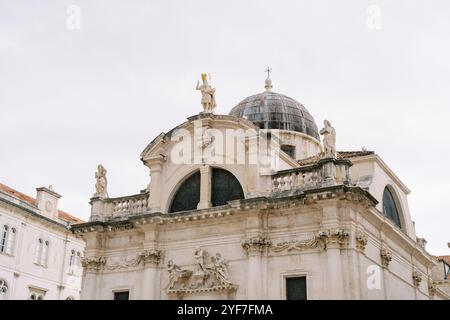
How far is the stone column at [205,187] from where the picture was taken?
2426 centimetres

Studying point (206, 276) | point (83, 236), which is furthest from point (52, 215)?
point (206, 276)

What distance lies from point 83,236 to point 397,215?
14871mm

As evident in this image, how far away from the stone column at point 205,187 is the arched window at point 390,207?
7.98 metres

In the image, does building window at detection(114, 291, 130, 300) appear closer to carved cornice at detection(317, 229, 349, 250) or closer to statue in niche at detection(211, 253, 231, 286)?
statue in niche at detection(211, 253, 231, 286)

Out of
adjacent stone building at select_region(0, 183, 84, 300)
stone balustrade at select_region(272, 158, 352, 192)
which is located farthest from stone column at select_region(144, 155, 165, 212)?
adjacent stone building at select_region(0, 183, 84, 300)

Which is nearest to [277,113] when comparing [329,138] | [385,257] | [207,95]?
[207,95]

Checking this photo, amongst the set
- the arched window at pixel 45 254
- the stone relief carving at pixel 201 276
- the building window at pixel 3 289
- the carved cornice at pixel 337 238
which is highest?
the arched window at pixel 45 254

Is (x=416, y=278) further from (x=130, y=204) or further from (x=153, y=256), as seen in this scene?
(x=130, y=204)

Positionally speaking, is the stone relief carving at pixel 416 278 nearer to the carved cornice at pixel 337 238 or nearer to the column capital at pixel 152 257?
the carved cornice at pixel 337 238

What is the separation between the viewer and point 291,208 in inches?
874

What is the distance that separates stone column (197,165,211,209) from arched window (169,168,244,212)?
0.29 metres

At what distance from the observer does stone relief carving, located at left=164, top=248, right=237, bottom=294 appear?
73.9 feet

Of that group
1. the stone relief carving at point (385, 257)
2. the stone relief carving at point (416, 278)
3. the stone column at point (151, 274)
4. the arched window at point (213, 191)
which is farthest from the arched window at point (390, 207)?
the stone column at point (151, 274)

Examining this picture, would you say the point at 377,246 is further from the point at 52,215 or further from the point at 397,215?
the point at 52,215
